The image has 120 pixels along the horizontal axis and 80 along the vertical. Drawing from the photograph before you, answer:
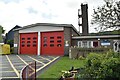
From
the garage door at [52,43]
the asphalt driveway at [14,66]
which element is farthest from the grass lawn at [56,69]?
the garage door at [52,43]

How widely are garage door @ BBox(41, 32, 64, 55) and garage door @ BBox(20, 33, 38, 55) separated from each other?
1.27 m

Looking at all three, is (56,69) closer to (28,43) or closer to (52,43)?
(52,43)

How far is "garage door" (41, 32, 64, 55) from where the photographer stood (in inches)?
1080

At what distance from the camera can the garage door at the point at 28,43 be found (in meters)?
29.4

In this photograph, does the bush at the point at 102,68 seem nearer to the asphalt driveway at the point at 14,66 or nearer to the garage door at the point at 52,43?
the asphalt driveway at the point at 14,66

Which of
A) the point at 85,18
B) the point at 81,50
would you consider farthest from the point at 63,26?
the point at 85,18

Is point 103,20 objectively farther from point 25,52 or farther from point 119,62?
point 25,52

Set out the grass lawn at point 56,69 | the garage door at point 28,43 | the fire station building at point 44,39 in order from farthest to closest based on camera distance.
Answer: the garage door at point 28,43, the fire station building at point 44,39, the grass lawn at point 56,69

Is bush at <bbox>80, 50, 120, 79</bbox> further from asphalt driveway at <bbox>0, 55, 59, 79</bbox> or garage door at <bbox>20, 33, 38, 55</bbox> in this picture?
garage door at <bbox>20, 33, 38, 55</bbox>

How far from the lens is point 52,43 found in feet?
92.1

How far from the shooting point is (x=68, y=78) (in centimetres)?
885

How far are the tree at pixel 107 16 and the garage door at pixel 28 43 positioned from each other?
47.8 ft

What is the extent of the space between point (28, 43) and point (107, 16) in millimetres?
16924

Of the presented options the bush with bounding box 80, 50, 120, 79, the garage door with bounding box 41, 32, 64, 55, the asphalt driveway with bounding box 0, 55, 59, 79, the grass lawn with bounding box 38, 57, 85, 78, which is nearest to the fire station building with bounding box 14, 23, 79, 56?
the garage door with bounding box 41, 32, 64, 55
